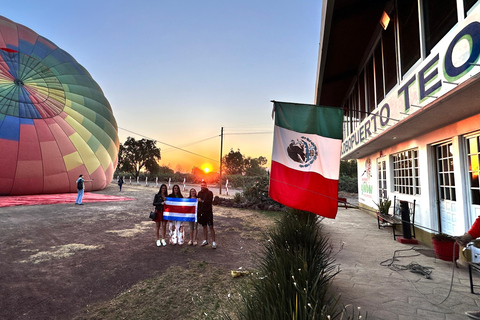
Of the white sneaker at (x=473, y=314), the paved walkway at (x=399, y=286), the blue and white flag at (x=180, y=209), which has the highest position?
the blue and white flag at (x=180, y=209)

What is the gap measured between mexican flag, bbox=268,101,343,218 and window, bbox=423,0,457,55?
9.81ft

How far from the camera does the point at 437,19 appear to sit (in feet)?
15.6

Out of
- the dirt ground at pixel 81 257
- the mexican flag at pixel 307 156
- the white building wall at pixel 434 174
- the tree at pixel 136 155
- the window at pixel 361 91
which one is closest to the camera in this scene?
the mexican flag at pixel 307 156

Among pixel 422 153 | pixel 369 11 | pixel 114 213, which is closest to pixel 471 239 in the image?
pixel 422 153

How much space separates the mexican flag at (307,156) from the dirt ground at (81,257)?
8.32 feet

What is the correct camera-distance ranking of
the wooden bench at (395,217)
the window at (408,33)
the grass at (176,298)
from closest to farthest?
the grass at (176,298)
the window at (408,33)
the wooden bench at (395,217)

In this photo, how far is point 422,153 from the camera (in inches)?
269

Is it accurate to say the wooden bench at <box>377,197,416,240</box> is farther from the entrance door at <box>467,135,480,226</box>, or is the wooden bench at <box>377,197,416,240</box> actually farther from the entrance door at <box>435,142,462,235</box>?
the entrance door at <box>467,135,480,226</box>

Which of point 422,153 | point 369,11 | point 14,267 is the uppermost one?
point 369,11

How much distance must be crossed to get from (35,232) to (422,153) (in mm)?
11974

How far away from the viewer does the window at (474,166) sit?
4.87 metres

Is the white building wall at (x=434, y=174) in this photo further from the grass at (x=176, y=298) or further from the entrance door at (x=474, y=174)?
the grass at (x=176, y=298)

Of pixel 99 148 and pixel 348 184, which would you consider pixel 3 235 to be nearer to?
pixel 99 148

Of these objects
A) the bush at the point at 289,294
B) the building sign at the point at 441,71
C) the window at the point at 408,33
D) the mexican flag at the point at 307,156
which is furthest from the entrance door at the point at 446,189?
the bush at the point at 289,294
